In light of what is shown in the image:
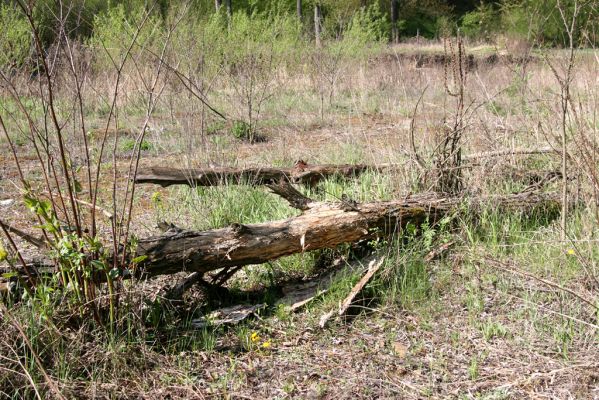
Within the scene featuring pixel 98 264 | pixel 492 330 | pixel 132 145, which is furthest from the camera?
pixel 132 145

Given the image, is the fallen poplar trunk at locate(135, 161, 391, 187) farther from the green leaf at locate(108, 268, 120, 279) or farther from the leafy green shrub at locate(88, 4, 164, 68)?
the green leaf at locate(108, 268, 120, 279)

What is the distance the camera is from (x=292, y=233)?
337 cm

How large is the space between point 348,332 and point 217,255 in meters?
0.77

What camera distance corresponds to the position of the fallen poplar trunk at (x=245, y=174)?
4285mm

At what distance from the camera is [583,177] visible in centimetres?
399

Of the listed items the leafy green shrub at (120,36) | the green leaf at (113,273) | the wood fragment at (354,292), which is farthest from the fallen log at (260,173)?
the green leaf at (113,273)

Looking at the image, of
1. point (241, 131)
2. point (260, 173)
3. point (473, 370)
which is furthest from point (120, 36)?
point (473, 370)

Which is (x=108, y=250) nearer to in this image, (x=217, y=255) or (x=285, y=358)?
(x=217, y=255)

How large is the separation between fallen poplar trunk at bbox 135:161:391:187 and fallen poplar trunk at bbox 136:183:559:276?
758 millimetres

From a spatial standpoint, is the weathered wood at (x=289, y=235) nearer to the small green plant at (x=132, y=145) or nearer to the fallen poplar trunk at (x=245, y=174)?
the fallen poplar trunk at (x=245, y=174)

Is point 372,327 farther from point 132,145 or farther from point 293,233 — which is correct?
point 132,145

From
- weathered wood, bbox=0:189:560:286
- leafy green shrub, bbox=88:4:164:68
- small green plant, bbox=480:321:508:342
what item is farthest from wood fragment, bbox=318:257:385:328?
leafy green shrub, bbox=88:4:164:68

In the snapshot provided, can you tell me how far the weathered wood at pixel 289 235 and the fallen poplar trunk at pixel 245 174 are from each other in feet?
2.57

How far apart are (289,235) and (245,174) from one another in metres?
1.52
